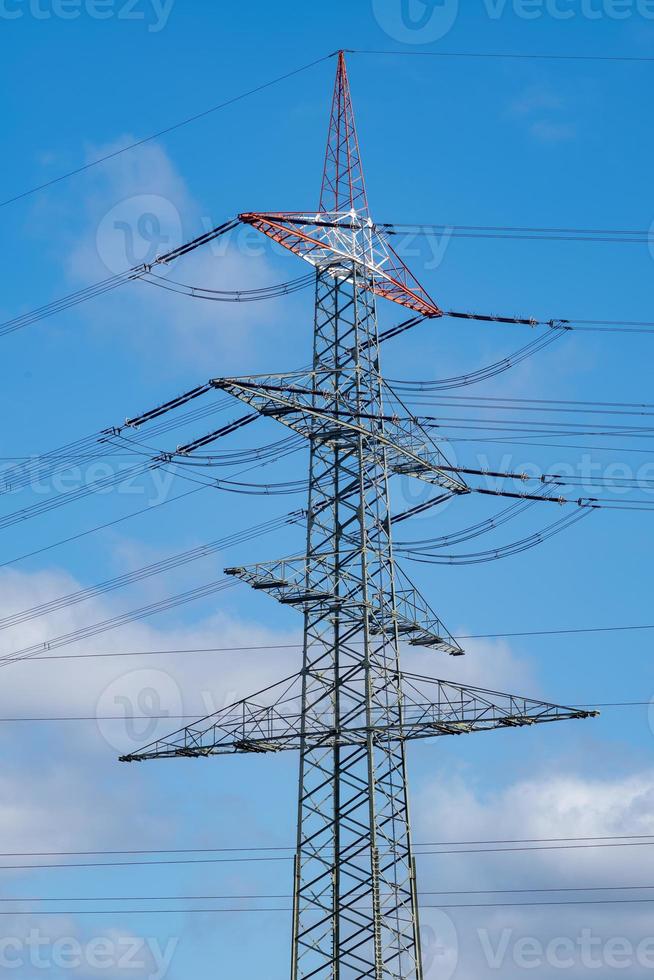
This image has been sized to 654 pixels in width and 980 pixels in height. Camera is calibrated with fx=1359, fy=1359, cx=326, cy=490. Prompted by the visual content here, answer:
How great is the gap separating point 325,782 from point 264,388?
14897mm

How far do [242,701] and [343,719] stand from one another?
4.08 meters

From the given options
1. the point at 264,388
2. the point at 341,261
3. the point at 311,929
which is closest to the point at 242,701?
the point at 311,929

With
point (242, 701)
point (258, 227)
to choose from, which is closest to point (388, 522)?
point (242, 701)

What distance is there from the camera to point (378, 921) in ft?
155

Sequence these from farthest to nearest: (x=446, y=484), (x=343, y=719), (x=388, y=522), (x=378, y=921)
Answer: (x=446, y=484) < (x=388, y=522) < (x=343, y=719) < (x=378, y=921)

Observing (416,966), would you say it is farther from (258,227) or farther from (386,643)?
(258,227)

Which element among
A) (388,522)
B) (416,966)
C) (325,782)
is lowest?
(416,966)

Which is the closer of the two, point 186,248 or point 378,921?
point 378,921

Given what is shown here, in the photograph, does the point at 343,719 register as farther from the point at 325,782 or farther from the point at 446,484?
the point at 446,484

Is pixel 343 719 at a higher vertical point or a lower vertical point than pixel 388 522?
lower

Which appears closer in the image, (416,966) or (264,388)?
(416,966)

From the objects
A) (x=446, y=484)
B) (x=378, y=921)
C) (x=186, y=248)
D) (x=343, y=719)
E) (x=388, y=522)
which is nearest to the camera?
(x=378, y=921)

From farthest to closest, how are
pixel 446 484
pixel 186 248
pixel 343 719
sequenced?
1. pixel 186 248
2. pixel 446 484
3. pixel 343 719

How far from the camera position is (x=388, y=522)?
53812mm
